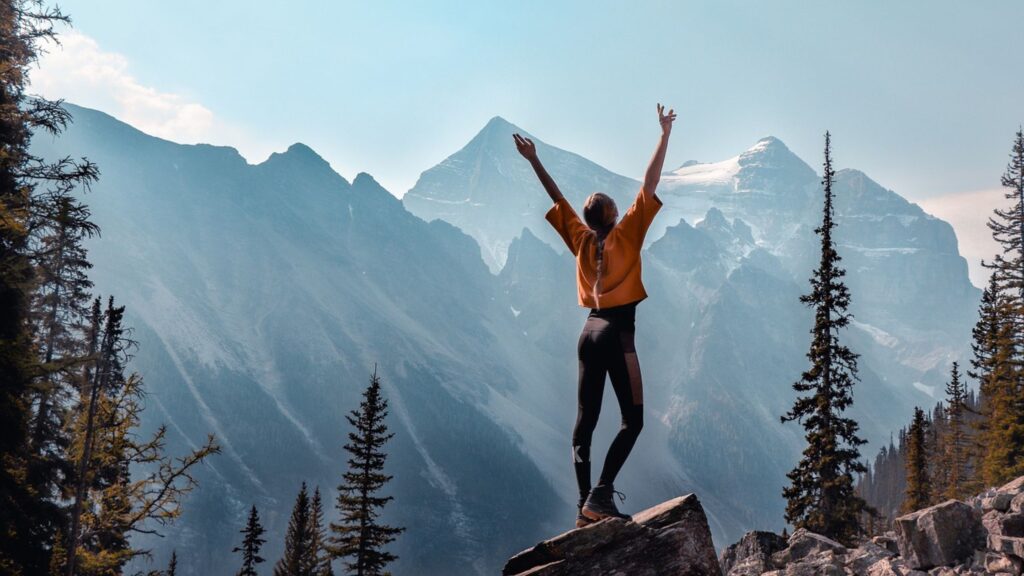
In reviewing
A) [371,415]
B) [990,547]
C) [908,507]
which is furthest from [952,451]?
[990,547]

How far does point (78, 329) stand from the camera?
3009cm

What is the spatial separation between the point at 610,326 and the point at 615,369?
0.46 meters

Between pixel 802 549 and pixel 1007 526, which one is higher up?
pixel 802 549

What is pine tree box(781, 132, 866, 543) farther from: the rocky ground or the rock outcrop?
the rock outcrop

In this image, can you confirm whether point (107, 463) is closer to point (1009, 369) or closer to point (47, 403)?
point (47, 403)

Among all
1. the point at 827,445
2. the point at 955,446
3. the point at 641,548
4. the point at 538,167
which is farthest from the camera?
the point at 955,446

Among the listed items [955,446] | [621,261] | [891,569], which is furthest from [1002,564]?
[955,446]

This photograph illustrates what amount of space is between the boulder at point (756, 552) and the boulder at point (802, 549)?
25 centimetres

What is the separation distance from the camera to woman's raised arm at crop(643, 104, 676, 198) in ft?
27.7

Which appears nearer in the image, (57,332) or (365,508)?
(57,332)

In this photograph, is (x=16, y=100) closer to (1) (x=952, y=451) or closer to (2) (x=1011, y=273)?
(2) (x=1011, y=273)

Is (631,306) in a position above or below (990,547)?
above

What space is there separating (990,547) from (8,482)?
64.1 feet

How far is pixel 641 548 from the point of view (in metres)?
7.79
